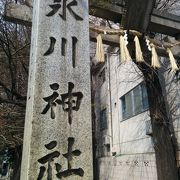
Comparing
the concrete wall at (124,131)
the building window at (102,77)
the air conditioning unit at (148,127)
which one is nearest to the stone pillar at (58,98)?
the concrete wall at (124,131)

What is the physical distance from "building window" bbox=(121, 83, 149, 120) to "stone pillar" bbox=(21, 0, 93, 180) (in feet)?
20.0

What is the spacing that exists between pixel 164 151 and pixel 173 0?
17.7 ft

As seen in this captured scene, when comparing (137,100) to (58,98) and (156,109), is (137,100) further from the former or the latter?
(58,98)

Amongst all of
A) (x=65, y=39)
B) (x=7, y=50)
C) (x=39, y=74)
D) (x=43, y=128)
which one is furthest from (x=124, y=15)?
(x=7, y=50)

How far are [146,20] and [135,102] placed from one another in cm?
528

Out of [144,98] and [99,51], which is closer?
[99,51]

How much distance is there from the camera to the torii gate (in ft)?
20.0

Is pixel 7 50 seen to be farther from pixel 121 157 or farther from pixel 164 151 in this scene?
pixel 164 151

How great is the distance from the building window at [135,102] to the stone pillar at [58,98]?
20.0 feet

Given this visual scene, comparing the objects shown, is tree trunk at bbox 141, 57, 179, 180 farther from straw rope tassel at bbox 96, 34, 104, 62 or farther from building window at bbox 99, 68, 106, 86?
building window at bbox 99, 68, 106, 86

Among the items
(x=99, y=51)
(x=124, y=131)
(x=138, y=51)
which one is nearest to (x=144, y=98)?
(x=124, y=131)

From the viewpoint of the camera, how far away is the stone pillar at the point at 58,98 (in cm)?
398

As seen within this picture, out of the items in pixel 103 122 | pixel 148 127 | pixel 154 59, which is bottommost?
pixel 148 127

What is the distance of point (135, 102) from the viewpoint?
38.3 feet
